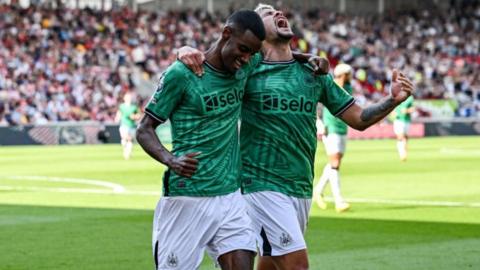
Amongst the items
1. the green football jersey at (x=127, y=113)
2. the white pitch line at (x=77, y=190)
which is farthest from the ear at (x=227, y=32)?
the green football jersey at (x=127, y=113)

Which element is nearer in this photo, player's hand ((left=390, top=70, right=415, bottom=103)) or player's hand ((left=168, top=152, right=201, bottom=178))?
player's hand ((left=168, top=152, right=201, bottom=178))

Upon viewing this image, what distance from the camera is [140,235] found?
48.6ft

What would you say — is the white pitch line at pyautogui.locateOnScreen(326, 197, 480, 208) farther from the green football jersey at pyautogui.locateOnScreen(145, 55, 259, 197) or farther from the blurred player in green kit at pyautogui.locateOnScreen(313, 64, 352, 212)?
the green football jersey at pyautogui.locateOnScreen(145, 55, 259, 197)

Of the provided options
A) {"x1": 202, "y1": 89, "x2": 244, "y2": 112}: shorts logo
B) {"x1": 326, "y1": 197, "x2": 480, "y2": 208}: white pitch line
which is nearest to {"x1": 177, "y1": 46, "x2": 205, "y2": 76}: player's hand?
{"x1": 202, "y1": 89, "x2": 244, "y2": 112}: shorts logo

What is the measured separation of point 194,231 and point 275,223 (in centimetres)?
78

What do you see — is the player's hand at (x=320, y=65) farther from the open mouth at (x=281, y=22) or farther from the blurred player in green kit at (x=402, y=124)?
the blurred player in green kit at (x=402, y=124)

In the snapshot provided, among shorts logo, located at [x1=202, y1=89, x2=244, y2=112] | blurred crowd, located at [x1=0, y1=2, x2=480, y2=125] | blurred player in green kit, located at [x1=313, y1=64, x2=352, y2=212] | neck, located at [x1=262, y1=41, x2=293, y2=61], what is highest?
neck, located at [x1=262, y1=41, x2=293, y2=61]

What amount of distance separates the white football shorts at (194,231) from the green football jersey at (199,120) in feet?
0.27

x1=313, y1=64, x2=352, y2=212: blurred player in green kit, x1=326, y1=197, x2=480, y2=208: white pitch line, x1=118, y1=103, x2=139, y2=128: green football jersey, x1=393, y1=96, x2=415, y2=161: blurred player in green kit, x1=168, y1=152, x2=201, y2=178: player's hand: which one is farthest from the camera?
x1=118, y1=103, x2=139, y2=128: green football jersey

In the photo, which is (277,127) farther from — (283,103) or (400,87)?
(400,87)

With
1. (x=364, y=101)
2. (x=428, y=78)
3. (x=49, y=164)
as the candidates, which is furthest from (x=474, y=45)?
(x=49, y=164)

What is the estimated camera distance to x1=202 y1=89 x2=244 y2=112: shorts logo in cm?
735

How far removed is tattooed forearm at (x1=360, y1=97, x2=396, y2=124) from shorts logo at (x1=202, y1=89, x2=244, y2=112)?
4.06ft

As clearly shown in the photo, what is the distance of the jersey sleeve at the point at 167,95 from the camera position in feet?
24.0
